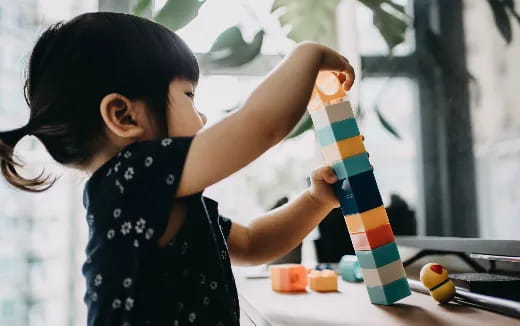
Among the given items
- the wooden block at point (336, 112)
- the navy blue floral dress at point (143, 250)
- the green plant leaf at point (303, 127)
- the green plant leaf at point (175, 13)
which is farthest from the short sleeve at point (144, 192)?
the green plant leaf at point (303, 127)

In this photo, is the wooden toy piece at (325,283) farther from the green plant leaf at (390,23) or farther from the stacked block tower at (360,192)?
the green plant leaf at (390,23)

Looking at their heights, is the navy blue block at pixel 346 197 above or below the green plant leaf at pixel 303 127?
below

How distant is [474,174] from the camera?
3.00 ft

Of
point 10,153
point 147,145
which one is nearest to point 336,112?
point 147,145

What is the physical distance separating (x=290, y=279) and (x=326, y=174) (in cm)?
27

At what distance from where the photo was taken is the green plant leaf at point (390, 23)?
121cm

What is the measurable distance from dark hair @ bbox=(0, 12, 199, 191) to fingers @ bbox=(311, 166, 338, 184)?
0.25 meters

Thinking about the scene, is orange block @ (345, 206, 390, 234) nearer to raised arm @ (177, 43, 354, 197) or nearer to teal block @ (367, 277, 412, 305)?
teal block @ (367, 277, 412, 305)

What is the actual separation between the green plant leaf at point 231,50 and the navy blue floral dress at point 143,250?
27.3 inches

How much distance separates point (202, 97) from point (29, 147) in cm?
53

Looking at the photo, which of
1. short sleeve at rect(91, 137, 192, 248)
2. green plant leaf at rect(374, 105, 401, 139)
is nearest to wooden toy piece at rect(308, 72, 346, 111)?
short sleeve at rect(91, 137, 192, 248)

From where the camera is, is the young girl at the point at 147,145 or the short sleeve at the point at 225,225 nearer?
the young girl at the point at 147,145

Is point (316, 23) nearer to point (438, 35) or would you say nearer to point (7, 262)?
point (438, 35)

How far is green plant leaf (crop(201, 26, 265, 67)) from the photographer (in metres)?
1.33
